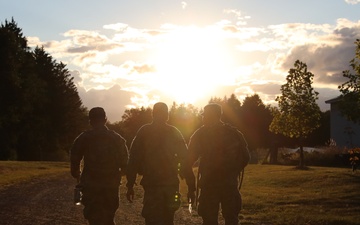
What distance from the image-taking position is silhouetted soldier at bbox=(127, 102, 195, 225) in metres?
8.98

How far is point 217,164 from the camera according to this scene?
962 centimetres

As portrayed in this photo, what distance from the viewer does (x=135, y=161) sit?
923 cm

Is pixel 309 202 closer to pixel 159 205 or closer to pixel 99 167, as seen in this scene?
pixel 159 205

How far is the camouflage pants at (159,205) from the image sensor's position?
8930mm

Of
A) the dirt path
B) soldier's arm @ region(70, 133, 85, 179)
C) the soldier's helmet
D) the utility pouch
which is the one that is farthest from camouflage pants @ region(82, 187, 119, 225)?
the dirt path

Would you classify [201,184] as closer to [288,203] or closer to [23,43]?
[288,203]

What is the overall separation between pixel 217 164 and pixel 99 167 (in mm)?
1893

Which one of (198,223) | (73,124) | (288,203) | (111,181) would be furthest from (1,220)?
(73,124)

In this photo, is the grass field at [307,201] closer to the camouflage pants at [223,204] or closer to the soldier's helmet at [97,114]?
the camouflage pants at [223,204]

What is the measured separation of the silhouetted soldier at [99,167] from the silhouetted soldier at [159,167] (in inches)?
12.4

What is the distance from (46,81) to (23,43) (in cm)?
933

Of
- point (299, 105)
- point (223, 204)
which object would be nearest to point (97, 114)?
point (223, 204)

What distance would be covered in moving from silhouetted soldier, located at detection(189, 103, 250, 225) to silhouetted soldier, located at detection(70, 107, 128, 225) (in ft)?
4.09

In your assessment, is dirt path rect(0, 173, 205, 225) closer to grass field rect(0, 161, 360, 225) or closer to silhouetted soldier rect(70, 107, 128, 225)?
grass field rect(0, 161, 360, 225)
